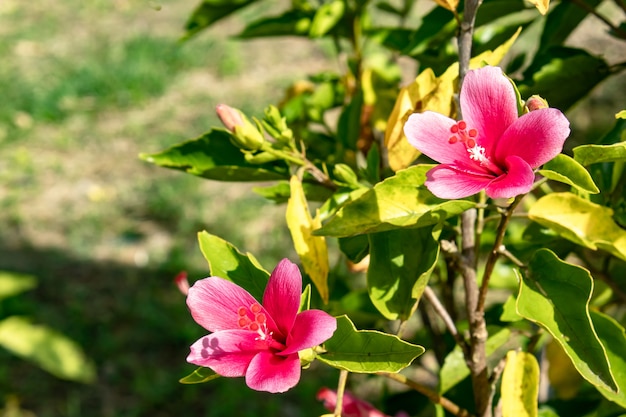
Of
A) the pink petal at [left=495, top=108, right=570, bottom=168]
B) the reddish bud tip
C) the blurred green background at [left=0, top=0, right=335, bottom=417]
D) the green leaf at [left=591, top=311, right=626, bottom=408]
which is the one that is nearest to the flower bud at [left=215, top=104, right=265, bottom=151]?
the reddish bud tip

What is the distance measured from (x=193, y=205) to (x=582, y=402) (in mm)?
2242

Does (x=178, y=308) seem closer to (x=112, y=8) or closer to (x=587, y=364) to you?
(x=587, y=364)

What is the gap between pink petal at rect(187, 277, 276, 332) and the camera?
742 mm

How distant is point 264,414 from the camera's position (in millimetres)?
2303

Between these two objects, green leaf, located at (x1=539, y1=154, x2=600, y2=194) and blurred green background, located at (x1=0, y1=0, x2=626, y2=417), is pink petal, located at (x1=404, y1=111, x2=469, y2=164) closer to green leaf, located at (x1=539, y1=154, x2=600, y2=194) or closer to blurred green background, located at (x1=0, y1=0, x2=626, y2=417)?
green leaf, located at (x1=539, y1=154, x2=600, y2=194)

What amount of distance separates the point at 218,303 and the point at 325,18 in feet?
2.14

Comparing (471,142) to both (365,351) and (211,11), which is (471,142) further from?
(211,11)

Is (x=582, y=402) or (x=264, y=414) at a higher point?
(x=582, y=402)

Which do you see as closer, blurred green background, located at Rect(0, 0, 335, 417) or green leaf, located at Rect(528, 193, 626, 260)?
green leaf, located at Rect(528, 193, 626, 260)

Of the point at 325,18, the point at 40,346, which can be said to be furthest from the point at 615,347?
the point at 40,346

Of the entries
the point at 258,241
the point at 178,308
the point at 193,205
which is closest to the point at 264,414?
the point at 178,308

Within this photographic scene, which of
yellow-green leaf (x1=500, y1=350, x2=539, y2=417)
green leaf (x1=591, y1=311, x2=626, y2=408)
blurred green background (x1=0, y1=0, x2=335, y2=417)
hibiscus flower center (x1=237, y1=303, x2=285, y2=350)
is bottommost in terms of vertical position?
blurred green background (x1=0, y1=0, x2=335, y2=417)

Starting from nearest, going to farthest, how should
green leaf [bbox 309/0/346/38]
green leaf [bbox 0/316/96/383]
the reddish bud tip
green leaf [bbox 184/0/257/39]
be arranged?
the reddish bud tip
green leaf [bbox 309/0/346/38]
green leaf [bbox 184/0/257/39]
green leaf [bbox 0/316/96/383]

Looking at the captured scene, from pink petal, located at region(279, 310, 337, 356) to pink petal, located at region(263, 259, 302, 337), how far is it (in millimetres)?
16
